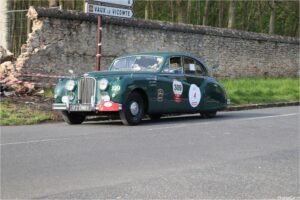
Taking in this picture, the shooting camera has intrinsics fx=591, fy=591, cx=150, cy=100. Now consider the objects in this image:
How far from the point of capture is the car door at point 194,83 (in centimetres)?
1480

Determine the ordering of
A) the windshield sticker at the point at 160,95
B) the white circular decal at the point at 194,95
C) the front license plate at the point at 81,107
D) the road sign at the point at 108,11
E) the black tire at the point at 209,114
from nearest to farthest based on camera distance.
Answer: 1. the front license plate at the point at 81,107
2. the windshield sticker at the point at 160,95
3. the white circular decal at the point at 194,95
4. the black tire at the point at 209,114
5. the road sign at the point at 108,11

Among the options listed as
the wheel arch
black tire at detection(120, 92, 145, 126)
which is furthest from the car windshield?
black tire at detection(120, 92, 145, 126)

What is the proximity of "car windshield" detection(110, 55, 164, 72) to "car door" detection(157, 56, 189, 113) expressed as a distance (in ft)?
0.72

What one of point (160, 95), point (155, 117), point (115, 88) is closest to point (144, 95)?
point (160, 95)

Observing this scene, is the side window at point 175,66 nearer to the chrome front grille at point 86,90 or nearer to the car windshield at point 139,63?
the car windshield at point 139,63

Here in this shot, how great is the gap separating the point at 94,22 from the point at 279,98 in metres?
7.78

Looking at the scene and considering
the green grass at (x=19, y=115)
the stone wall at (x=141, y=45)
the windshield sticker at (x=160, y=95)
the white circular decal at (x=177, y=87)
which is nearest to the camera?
the green grass at (x=19, y=115)

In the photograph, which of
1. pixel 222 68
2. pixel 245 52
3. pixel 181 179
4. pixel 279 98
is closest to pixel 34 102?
pixel 181 179

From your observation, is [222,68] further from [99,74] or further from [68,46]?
[99,74]

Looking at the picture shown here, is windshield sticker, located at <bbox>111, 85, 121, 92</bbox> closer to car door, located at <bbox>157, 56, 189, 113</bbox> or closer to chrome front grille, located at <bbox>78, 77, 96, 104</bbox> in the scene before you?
chrome front grille, located at <bbox>78, 77, 96, 104</bbox>

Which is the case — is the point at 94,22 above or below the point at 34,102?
above

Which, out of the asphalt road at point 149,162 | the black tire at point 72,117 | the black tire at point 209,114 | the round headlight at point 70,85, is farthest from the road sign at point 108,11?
the asphalt road at point 149,162

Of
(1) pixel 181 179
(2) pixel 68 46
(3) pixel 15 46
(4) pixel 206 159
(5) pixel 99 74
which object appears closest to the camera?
(1) pixel 181 179

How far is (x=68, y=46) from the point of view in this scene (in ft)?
65.7
